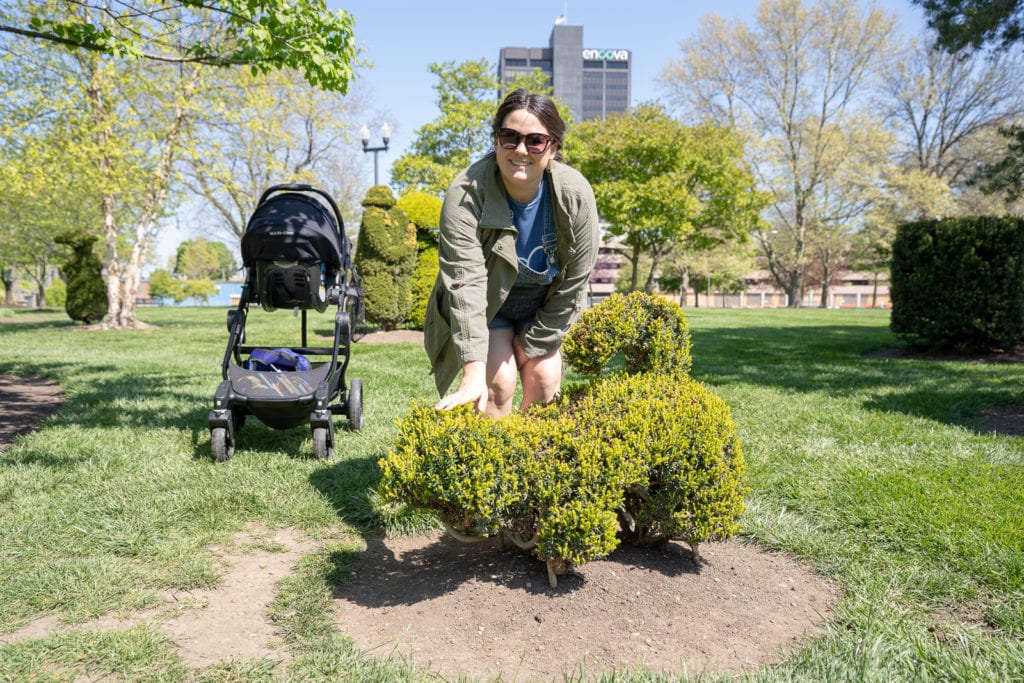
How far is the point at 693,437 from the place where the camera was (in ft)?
8.61

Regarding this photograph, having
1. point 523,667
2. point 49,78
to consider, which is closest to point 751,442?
point 523,667

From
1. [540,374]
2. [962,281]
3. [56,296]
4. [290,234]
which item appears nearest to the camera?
[540,374]

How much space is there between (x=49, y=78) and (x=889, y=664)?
19.3 m

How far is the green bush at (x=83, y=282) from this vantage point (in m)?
17.9

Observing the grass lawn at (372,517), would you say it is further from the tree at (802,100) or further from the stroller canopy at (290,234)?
the tree at (802,100)

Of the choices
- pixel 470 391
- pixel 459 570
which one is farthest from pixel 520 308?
pixel 459 570

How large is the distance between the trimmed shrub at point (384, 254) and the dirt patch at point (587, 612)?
388 inches

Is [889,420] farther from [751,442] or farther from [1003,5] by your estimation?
[1003,5]

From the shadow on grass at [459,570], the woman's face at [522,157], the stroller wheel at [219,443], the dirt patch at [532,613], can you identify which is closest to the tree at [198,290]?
the stroller wheel at [219,443]

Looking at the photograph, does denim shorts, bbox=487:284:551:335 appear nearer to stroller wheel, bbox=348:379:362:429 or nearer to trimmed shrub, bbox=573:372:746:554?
trimmed shrub, bbox=573:372:746:554

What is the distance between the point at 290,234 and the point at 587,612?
3678 millimetres

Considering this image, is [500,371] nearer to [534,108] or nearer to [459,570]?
[459,570]

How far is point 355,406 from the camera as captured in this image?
5.38m

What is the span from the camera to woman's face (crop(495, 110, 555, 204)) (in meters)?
2.46
